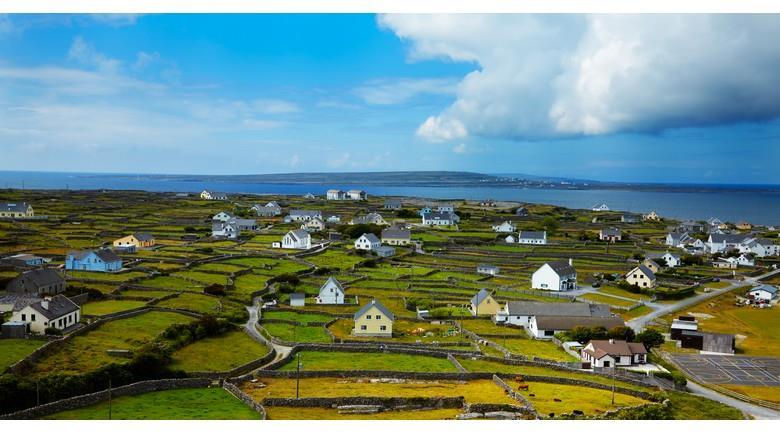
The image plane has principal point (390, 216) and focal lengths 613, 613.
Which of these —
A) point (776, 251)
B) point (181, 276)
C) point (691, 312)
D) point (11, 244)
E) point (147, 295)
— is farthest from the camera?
point (776, 251)

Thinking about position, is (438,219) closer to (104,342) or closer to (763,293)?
(763,293)

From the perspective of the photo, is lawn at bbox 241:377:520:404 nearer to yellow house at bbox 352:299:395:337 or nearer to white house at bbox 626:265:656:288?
yellow house at bbox 352:299:395:337

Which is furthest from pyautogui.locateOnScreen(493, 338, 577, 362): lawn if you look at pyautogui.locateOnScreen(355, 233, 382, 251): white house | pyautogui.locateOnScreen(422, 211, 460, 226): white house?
pyautogui.locateOnScreen(422, 211, 460, 226): white house

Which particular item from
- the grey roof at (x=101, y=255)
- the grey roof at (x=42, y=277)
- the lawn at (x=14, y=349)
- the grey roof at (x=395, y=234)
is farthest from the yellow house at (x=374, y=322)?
the grey roof at (x=395, y=234)

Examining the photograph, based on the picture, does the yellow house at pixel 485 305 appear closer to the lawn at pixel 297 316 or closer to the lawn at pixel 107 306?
the lawn at pixel 297 316

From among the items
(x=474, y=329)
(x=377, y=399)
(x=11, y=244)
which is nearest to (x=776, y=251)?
(x=474, y=329)

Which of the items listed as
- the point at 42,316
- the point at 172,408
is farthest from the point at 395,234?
the point at 172,408

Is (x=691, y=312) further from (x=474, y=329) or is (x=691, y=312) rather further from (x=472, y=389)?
(x=472, y=389)
